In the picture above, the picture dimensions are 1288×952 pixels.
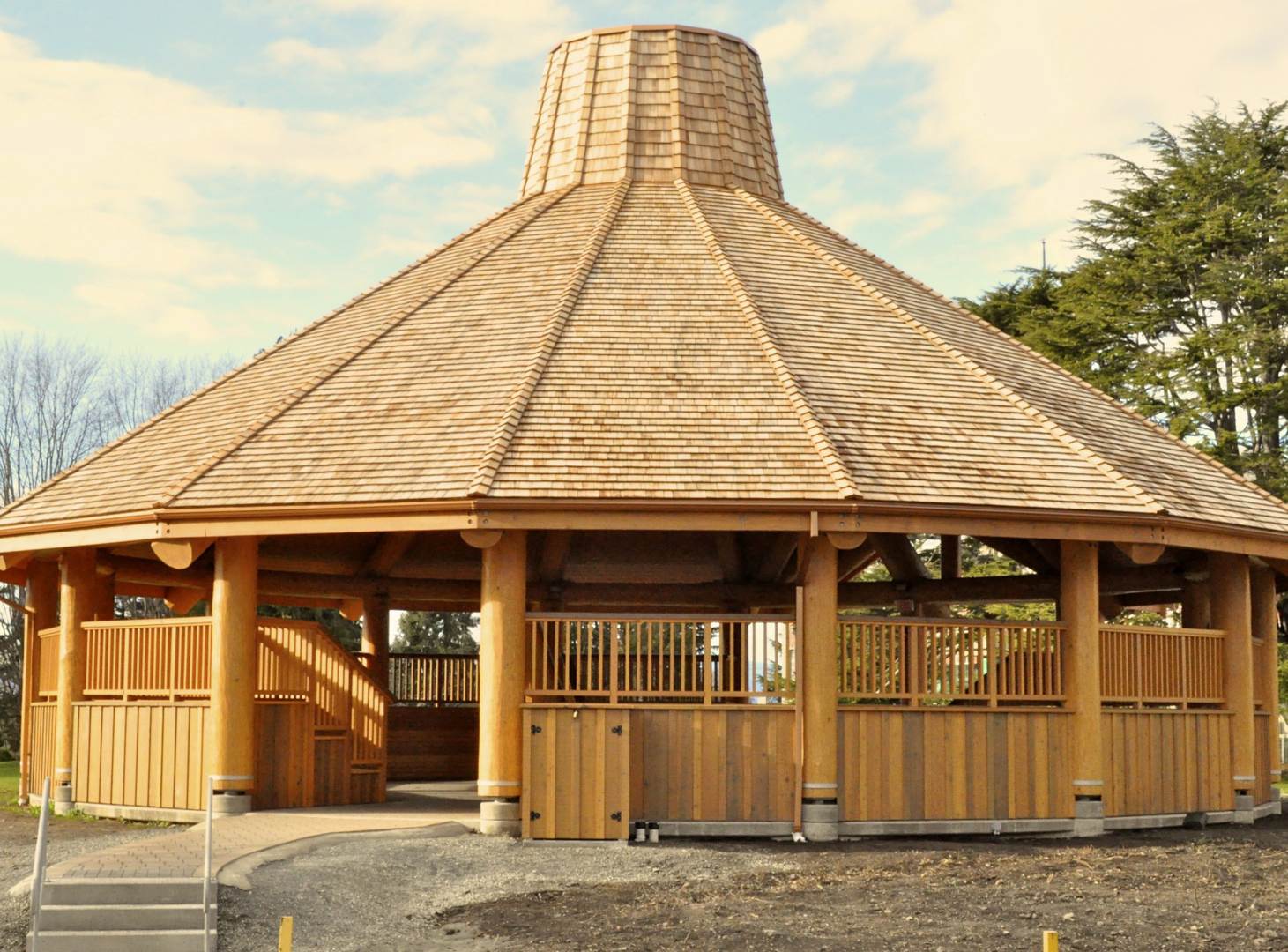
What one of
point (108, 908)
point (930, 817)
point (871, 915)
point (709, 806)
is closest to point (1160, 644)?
point (930, 817)

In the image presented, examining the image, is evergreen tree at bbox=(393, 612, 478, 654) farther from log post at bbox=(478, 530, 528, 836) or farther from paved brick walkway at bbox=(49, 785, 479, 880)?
log post at bbox=(478, 530, 528, 836)

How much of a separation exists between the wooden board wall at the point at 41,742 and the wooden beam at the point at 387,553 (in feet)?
15.3

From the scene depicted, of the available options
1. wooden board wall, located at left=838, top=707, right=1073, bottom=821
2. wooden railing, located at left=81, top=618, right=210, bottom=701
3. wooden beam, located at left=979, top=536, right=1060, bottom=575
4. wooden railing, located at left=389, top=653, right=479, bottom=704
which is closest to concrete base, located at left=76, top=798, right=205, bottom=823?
wooden railing, located at left=81, top=618, right=210, bottom=701

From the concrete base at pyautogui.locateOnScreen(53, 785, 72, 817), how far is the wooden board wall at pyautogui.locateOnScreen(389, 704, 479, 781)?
617 centimetres

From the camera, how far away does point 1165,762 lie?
55.0ft

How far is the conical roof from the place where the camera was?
15.6 metres

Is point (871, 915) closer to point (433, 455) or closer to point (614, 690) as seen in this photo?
point (614, 690)

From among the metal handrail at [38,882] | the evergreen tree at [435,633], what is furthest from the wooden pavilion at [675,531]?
the evergreen tree at [435,633]

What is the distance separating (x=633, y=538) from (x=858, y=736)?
7.15 m

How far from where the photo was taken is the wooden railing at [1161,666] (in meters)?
16.4

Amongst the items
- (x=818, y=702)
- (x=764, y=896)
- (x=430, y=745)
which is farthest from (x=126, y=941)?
(x=430, y=745)

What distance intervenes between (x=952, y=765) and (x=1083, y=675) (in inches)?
64.0

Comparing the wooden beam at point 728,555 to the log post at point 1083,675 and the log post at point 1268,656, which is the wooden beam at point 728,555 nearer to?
the log post at point 1083,675

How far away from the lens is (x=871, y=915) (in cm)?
1106
